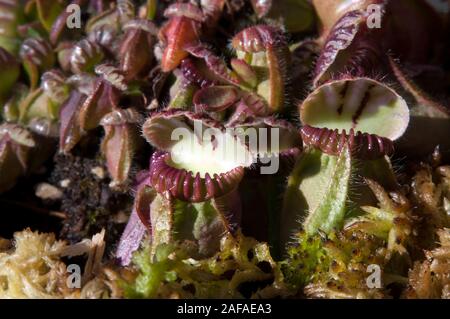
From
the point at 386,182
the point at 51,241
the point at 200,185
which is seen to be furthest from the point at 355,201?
the point at 51,241

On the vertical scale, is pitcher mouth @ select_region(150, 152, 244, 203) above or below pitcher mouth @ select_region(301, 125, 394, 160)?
below

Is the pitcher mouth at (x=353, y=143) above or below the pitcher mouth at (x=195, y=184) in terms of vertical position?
above

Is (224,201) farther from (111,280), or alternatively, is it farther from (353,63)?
(353,63)

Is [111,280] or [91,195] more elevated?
[91,195]

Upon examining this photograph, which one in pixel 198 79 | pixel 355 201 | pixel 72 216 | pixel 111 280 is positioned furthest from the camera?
pixel 72 216

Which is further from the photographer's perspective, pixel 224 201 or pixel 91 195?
pixel 91 195

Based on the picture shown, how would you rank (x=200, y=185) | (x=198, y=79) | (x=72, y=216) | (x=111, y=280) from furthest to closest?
(x=72, y=216)
(x=198, y=79)
(x=200, y=185)
(x=111, y=280)

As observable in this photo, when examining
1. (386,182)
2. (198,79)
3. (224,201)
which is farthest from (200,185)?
(386,182)
